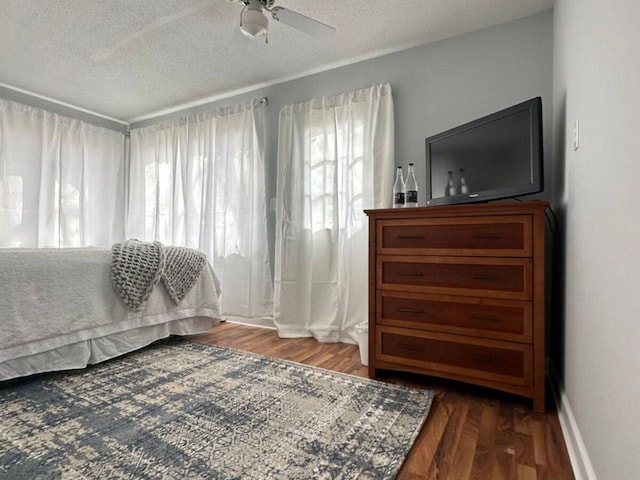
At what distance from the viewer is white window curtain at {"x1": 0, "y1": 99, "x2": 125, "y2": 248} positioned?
127 inches

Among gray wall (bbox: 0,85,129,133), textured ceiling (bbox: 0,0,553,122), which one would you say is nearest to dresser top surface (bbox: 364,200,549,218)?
textured ceiling (bbox: 0,0,553,122)

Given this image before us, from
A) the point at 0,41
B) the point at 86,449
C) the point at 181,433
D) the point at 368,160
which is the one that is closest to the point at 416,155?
the point at 368,160

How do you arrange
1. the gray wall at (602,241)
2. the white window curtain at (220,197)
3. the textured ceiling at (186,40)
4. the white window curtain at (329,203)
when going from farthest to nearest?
the white window curtain at (220,197) → the white window curtain at (329,203) → the textured ceiling at (186,40) → the gray wall at (602,241)

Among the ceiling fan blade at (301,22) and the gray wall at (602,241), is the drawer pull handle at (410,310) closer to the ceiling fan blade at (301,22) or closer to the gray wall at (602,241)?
the gray wall at (602,241)

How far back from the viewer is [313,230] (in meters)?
2.89

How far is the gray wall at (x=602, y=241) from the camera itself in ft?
2.48

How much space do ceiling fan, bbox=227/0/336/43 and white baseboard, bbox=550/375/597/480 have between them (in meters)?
2.22

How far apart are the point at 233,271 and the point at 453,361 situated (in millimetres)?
2204

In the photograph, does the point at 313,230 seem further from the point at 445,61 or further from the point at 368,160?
the point at 445,61

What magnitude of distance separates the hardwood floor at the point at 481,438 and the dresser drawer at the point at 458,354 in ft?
0.44

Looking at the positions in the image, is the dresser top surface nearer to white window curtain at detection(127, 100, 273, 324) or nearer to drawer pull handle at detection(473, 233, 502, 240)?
drawer pull handle at detection(473, 233, 502, 240)

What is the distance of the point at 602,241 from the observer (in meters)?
0.98

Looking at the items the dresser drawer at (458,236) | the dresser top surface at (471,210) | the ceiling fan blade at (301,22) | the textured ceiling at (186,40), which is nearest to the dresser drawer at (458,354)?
the dresser drawer at (458,236)

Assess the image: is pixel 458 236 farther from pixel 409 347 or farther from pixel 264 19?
pixel 264 19
